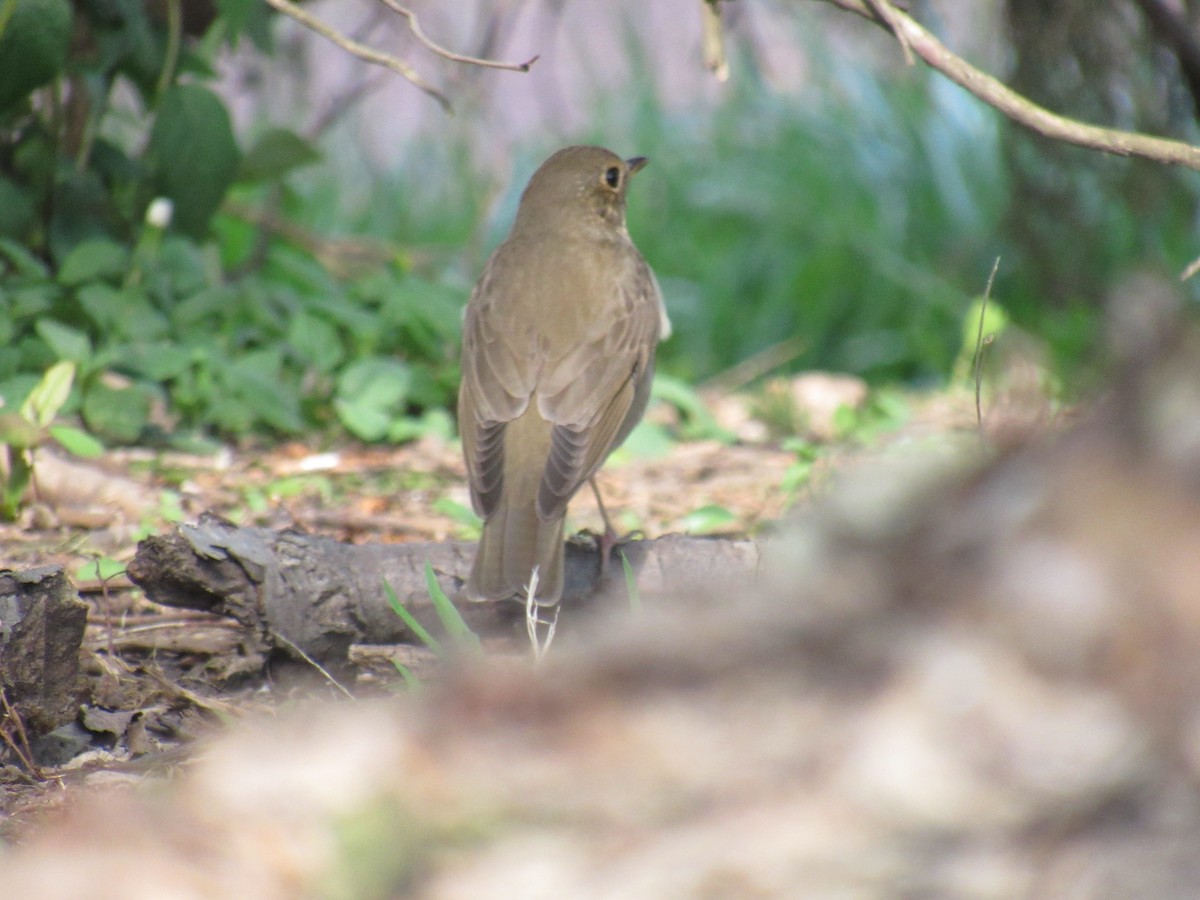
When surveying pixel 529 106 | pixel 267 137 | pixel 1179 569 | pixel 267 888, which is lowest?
pixel 529 106

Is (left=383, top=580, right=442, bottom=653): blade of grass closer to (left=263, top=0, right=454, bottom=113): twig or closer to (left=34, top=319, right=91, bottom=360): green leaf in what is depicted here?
(left=263, top=0, right=454, bottom=113): twig

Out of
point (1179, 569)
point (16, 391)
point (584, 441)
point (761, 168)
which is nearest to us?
point (1179, 569)

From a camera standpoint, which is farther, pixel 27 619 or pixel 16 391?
pixel 16 391

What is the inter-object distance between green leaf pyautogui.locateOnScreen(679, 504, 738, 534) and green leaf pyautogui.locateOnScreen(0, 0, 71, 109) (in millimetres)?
2075

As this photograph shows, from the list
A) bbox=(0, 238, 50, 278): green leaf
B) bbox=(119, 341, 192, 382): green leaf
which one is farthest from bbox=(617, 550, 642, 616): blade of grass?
bbox=(0, 238, 50, 278): green leaf

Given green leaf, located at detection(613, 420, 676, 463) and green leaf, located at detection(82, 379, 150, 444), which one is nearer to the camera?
green leaf, located at detection(82, 379, 150, 444)

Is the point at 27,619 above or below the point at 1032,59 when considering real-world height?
below

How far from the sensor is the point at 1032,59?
5.24 m

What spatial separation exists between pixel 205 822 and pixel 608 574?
1914 millimetres

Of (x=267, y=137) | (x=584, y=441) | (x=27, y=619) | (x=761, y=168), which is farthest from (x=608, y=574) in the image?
(x=761, y=168)

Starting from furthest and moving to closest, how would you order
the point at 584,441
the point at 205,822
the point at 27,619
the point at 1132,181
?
the point at 1132,181 < the point at 584,441 < the point at 27,619 < the point at 205,822

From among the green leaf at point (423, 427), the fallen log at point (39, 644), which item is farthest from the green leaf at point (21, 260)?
the fallen log at point (39, 644)

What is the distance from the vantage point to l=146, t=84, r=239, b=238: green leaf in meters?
4.54

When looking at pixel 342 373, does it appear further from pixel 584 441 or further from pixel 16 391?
pixel 584 441
